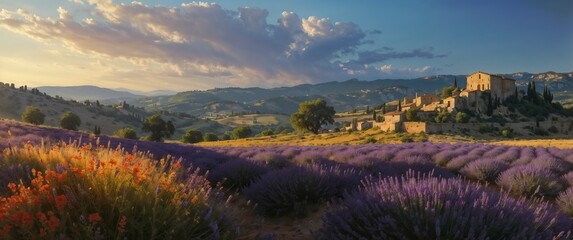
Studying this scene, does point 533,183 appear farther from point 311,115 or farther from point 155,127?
point 311,115

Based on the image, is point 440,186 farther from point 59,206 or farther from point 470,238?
point 59,206

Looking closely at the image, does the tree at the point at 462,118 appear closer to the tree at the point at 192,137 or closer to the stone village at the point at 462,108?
the stone village at the point at 462,108

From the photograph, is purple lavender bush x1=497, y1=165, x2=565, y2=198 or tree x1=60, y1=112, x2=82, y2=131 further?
tree x1=60, y1=112, x2=82, y2=131

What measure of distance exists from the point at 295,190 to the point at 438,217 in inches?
123

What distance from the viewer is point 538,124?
93875 mm

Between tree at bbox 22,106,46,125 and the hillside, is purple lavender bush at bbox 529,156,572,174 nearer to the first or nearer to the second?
tree at bbox 22,106,46,125

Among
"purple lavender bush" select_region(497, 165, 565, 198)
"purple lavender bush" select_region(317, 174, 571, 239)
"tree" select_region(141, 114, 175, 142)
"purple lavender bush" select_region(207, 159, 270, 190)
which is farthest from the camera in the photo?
"tree" select_region(141, 114, 175, 142)

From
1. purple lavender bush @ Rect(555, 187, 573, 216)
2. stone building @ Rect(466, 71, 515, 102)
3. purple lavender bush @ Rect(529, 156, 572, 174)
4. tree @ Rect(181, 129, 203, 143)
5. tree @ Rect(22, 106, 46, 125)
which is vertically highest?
stone building @ Rect(466, 71, 515, 102)

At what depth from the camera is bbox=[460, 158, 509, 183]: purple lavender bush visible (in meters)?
9.15

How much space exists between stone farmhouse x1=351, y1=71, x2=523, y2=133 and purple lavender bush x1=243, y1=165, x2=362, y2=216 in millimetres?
78426

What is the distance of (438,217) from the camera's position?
3.39 m

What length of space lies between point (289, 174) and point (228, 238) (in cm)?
277

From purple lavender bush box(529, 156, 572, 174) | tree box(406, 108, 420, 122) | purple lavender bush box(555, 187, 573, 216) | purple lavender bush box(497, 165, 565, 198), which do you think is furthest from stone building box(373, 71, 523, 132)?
purple lavender bush box(555, 187, 573, 216)

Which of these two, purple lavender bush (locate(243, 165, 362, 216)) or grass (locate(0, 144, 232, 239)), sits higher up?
grass (locate(0, 144, 232, 239))
